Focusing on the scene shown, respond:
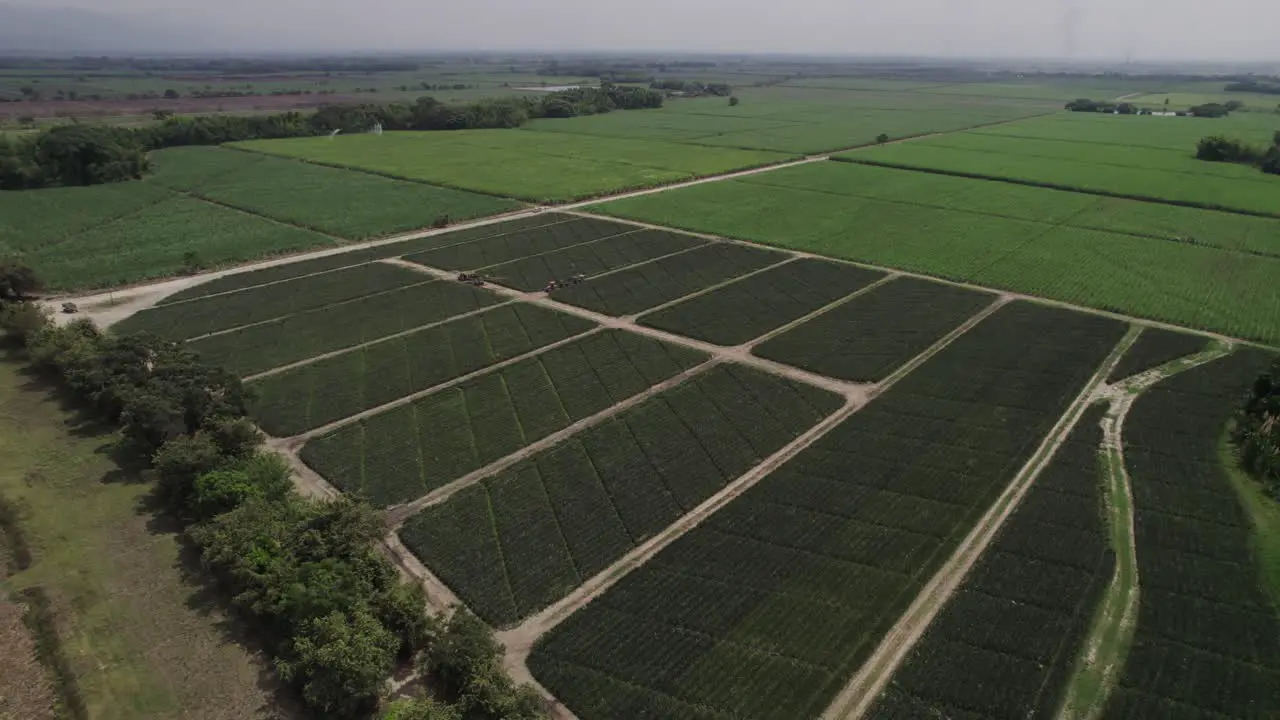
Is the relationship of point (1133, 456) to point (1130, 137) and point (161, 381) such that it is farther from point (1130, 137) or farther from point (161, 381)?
point (1130, 137)

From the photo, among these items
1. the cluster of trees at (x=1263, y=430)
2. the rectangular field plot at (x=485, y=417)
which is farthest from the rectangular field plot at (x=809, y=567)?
the rectangular field plot at (x=485, y=417)

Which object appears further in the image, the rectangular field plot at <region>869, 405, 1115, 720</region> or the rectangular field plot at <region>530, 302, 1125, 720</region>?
the rectangular field plot at <region>530, 302, 1125, 720</region>

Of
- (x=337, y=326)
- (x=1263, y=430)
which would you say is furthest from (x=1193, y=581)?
(x=337, y=326)

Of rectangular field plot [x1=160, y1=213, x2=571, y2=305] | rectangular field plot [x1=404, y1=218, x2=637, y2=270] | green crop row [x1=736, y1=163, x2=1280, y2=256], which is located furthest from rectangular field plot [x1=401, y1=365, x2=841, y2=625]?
green crop row [x1=736, y1=163, x2=1280, y2=256]

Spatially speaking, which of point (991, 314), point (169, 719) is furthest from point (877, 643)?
point (991, 314)

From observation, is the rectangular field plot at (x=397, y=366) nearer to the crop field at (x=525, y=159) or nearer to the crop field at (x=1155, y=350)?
the crop field at (x=1155, y=350)

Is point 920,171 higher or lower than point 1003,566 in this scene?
higher

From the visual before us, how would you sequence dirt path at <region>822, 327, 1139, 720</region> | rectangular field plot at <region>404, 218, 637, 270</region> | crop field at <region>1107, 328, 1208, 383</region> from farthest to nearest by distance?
rectangular field plot at <region>404, 218, 637, 270</region>
crop field at <region>1107, 328, 1208, 383</region>
dirt path at <region>822, 327, 1139, 720</region>

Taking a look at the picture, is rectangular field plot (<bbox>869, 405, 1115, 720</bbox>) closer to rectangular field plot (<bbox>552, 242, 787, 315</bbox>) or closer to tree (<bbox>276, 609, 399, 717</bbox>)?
tree (<bbox>276, 609, 399, 717</bbox>)
